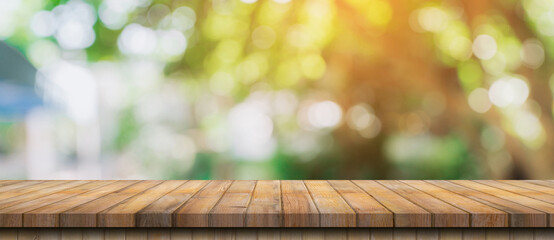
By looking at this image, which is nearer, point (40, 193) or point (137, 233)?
point (137, 233)

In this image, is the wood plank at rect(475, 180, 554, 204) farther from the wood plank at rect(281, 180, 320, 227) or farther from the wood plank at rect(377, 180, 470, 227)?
the wood plank at rect(281, 180, 320, 227)

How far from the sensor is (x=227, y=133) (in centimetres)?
309

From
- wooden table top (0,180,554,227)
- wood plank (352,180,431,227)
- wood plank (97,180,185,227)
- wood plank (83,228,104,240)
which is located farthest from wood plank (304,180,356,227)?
wood plank (83,228,104,240)

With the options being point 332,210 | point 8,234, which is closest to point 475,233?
point 332,210

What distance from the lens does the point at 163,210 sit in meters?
1.81

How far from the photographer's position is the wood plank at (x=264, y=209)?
5.70 feet

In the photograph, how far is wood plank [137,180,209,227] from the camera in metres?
1.74

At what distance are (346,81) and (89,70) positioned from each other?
141 cm

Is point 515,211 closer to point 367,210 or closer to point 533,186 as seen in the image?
point 367,210

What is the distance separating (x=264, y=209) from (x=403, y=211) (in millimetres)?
442

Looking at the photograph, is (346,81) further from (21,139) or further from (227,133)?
(21,139)

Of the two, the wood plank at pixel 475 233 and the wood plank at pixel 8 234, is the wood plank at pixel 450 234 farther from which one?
the wood plank at pixel 8 234

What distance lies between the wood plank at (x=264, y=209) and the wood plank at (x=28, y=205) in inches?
27.9

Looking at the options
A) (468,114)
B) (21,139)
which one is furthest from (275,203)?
(21,139)
